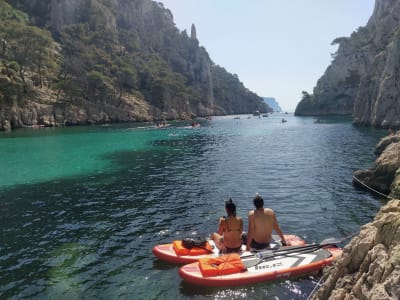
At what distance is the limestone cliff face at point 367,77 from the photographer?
6594cm

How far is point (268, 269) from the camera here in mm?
11500

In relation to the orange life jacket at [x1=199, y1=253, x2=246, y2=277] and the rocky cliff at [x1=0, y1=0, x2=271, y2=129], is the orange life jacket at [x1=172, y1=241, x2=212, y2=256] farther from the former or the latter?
the rocky cliff at [x1=0, y1=0, x2=271, y2=129]

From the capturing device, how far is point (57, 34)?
450 feet

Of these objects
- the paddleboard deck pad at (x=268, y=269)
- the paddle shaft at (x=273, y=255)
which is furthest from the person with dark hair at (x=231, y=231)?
the paddle shaft at (x=273, y=255)

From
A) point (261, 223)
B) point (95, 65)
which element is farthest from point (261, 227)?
point (95, 65)

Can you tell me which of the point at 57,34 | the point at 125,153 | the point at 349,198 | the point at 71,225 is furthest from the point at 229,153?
the point at 57,34

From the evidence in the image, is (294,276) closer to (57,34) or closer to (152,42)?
(57,34)

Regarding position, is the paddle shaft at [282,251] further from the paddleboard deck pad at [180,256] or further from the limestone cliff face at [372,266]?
the limestone cliff face at [372,266]

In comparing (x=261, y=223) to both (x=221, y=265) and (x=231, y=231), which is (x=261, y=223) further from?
(x=221, y=265)

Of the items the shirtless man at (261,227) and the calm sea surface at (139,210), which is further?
the shirtless man at (261,227)

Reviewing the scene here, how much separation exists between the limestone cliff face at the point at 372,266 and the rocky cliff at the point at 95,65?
81.7 metres

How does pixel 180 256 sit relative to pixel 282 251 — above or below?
below

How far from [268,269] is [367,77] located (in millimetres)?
87557

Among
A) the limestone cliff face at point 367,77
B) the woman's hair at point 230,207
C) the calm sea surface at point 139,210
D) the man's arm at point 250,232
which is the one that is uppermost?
the limestone cliff face at point 367,77
